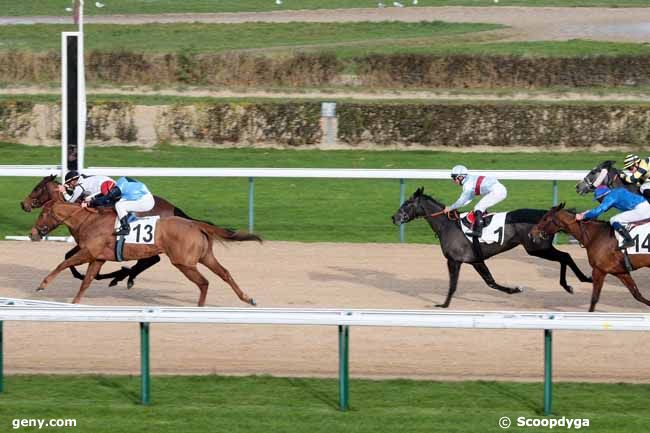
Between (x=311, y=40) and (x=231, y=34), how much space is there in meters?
2.03

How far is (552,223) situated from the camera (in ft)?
34.3

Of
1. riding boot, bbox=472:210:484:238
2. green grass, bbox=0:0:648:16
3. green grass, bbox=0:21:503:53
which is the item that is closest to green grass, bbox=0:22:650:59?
green grass, bbox=0:21:503:53

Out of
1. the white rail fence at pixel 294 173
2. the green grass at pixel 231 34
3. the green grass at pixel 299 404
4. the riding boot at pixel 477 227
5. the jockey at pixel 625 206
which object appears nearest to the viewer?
the green grass at pixel 299 404

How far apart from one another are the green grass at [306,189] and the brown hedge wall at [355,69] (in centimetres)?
Answer: 567

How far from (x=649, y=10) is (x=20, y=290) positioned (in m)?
28.2

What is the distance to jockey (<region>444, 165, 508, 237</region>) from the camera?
10.7 m

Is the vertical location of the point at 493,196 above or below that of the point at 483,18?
below

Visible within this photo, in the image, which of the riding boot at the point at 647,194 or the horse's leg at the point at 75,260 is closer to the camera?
the horse's leg at the point at 75,260

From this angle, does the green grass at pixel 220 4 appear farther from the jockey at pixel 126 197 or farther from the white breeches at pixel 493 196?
the white breeches at pixel 493 196

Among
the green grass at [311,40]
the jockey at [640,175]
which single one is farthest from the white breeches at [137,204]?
the green grass at [311,40]

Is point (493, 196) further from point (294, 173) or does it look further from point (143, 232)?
point (294, 173)

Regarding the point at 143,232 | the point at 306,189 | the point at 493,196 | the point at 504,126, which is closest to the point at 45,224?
the point at 143,232

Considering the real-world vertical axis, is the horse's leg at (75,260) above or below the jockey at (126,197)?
below

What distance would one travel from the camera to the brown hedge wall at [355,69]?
2533 centimetres
